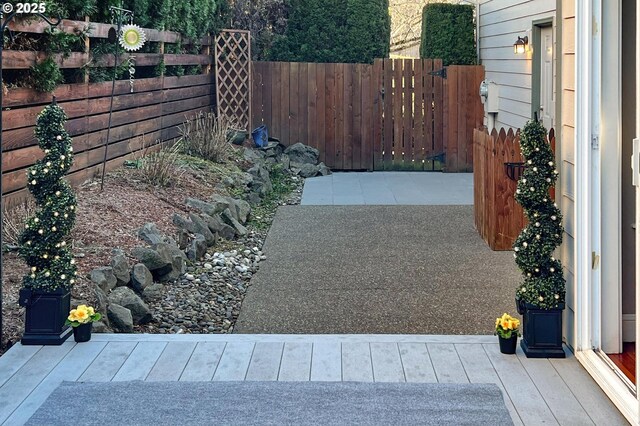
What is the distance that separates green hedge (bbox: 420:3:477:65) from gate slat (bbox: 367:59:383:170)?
1.18m

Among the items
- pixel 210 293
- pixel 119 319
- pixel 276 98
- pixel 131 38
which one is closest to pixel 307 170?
pixel 276 98

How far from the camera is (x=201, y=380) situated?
167 inches

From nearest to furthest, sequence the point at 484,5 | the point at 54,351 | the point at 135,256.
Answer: the point at 54,351 → the point at 135,256 → the point at 484,5

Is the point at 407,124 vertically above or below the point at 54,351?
above

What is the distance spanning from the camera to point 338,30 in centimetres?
1549

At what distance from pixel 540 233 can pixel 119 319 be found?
2.72 metres

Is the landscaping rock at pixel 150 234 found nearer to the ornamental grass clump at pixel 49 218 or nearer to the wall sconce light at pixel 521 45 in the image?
the ornamental grass clump at pixel 49 218

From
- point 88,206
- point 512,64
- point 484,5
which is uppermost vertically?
point 484,5

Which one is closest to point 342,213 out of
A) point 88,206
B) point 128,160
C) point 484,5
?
point 128,160

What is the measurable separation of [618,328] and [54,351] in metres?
2.88

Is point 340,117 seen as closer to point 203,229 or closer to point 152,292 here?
point 203,229

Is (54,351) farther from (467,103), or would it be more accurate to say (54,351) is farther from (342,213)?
(467,103)

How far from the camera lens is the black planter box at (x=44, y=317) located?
4.71 m

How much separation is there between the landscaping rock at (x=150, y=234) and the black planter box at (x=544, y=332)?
3.68 m
